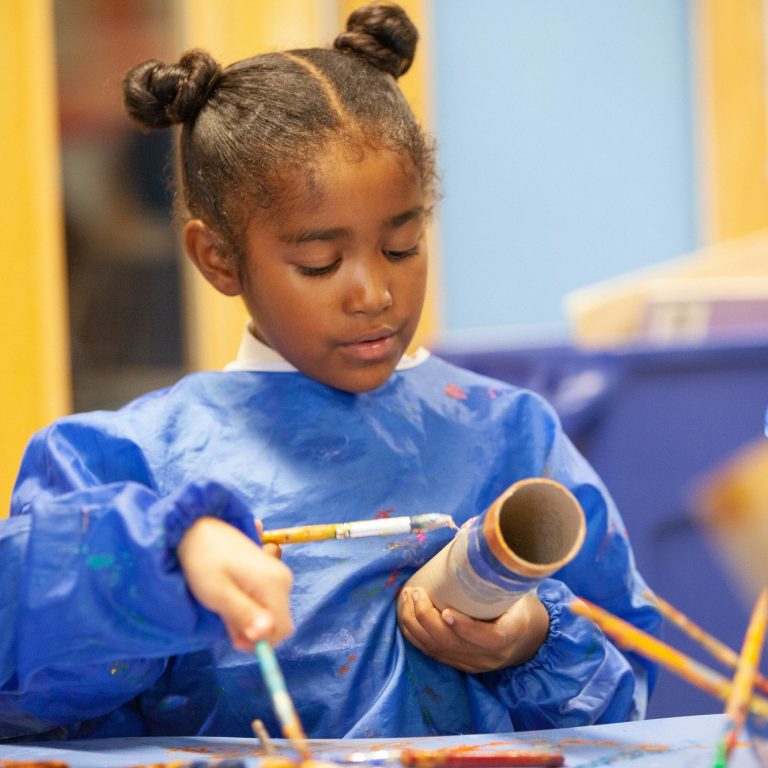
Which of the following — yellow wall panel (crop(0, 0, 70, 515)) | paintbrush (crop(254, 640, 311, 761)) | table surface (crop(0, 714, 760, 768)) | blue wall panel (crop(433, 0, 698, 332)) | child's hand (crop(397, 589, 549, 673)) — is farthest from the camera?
Result: blue wall panel (crop(433, 0, 698, 332))

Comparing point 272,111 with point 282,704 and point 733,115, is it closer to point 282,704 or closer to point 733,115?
point 282,704

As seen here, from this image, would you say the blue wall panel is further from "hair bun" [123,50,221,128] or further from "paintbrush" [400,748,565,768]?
"paintbrush" [400,748,565,768]

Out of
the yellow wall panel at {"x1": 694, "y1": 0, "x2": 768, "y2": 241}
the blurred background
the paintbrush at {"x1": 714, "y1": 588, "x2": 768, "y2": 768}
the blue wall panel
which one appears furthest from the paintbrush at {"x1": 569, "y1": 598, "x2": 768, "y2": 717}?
the yellow wall panel at {"x1": 694, "y1": 0, "x2": 768, "y2": 241}

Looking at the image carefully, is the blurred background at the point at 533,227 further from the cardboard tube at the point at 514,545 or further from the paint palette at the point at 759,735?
the paint palette at the point at 759,735

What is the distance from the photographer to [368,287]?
91 cm

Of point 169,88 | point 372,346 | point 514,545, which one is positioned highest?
point 169,88

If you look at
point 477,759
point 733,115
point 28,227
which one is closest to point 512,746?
point 477,759

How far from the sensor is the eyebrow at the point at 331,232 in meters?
0.91

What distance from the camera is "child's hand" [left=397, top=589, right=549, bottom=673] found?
0.85 metres

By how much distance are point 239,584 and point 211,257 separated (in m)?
0.43

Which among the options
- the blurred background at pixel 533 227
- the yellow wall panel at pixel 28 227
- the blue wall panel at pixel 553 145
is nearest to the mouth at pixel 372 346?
the blurred background at pixel 533 227

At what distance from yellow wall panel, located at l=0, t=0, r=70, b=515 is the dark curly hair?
1.33 metres

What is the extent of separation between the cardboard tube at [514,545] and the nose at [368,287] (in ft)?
0.66

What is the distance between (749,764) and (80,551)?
390 mm
